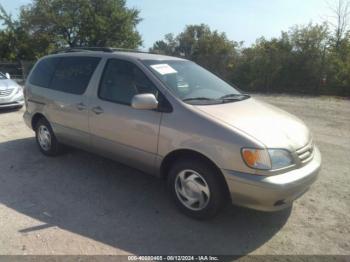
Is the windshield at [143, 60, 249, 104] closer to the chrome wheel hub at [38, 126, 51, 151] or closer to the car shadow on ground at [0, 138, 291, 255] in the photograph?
the car shadow on ground at [0, 138, 291, 255]

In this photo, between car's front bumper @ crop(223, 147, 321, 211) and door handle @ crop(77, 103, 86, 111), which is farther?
door handle @ crop(77, 103, 86, 111)

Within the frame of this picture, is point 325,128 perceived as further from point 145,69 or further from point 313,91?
point 313,91

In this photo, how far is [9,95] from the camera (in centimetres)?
947

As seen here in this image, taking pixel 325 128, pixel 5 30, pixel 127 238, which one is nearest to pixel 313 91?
pixel 325 128

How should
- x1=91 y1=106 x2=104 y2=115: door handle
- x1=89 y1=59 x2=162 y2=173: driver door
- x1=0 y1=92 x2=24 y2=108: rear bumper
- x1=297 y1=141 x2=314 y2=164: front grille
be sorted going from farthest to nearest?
1. x1=0 y1=92 x2=24 y2=108: rear bumper
2. x1=91 y1=106 x2=104 y2=115: door handle
3. x1=89 y1=59 x2=162 y2=173: driver door
4. x1=297 y1=141 x2=314 y2=164: front grille

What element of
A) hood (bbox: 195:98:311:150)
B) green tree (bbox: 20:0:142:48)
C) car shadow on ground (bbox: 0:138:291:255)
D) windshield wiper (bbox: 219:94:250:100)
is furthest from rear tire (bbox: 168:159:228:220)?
green tree (bbox: 20:0:142:48)

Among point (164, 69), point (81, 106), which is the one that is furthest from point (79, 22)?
point (164, 69)

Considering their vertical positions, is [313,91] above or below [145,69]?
below

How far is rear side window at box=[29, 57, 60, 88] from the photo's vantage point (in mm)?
5180

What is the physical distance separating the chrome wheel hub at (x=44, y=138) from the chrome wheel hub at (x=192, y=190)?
2.79 m

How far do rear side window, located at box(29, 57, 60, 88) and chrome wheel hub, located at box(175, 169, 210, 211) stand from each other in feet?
9.86

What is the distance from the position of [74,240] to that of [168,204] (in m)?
1.17

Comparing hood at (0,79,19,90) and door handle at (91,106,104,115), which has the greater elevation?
door handle at (91,106,104,115)

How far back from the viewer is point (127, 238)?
313 cm
